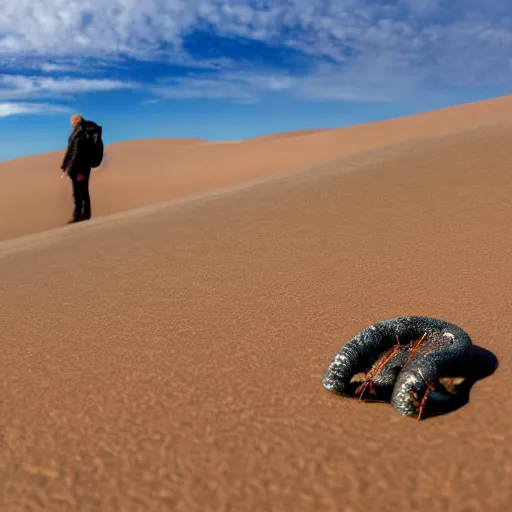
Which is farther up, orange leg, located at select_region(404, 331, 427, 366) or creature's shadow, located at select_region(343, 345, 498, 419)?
orange leg, located at select_region(404, 331, 427, 366)

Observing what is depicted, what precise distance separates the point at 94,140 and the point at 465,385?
7.49m

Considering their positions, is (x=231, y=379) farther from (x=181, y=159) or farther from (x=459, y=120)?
(x=181, y=159)

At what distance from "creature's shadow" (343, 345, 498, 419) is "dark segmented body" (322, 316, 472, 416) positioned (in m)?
0.03

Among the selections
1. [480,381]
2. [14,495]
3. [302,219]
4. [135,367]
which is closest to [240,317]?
[135,367]

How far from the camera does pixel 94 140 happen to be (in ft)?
28.7

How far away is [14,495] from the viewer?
76.8 inches

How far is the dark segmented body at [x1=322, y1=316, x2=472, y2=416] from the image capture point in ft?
7.16

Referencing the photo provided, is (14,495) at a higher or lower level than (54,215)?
lower

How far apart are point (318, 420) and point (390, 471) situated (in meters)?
0.39

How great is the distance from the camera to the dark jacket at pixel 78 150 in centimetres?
866

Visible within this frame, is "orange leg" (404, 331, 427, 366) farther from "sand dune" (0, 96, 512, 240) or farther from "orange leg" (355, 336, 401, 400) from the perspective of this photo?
"sand dune" (0, 96, 512, 240)

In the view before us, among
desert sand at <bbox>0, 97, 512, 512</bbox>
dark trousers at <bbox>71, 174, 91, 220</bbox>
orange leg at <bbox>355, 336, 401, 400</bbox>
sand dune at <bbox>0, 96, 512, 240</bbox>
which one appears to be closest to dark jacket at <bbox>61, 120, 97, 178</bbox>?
dark trousers at <bbox>71, 174, 91, 220</bbox>

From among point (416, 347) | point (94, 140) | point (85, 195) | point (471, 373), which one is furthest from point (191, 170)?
point (471, 373)

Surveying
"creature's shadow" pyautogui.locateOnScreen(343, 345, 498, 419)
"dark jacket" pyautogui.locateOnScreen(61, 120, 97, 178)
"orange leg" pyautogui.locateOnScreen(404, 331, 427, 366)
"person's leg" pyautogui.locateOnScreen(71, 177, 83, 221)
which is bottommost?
"creature's shadow" pyautogui.locateOnScreen(343, 345, 498, 419)
